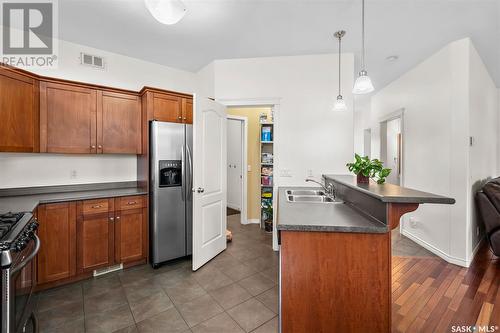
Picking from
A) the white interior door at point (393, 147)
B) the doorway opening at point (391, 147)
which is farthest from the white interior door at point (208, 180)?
the white interior door at point (393, 147)

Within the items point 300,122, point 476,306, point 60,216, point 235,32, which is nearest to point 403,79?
point 300,122

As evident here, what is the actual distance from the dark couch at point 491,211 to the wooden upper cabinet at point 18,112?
5156 millimetres

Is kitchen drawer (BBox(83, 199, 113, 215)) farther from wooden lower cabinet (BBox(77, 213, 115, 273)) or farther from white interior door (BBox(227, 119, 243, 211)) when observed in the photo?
white interior door (BBox(227, 119, 243, 211))

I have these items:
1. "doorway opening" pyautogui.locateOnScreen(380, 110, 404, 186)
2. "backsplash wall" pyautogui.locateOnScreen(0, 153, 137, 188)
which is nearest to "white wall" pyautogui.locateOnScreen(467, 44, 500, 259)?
"doorway opening" pyautogui.locateOnScreen(380, 110, 404, 186)

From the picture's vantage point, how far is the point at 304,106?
300 cm

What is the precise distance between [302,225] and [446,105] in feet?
9.41

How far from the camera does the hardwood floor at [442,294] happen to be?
1713 mm

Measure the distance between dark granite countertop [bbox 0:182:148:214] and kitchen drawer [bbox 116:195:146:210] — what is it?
0.05m

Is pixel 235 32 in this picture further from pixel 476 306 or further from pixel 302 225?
pixel 476 306

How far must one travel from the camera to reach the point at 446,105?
9.17ft

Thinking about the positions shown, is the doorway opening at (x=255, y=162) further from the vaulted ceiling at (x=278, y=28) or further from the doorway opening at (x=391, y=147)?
the doorway opening at (x=391, y=147)

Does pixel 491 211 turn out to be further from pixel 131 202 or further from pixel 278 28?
pixel 131 202

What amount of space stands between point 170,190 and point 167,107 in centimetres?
107

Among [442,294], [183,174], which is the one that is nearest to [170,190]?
[183,174]
